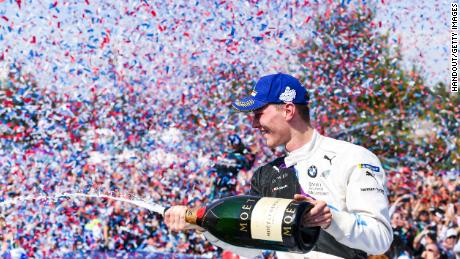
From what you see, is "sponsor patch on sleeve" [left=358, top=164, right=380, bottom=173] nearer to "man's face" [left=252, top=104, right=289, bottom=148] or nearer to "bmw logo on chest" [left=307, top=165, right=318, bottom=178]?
"bmw logo on chest" [left=307, top=165, right=318, bottom=178]

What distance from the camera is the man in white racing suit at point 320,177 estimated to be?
2.87m

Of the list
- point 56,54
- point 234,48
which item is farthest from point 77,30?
point 234,48

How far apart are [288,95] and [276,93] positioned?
56 mm

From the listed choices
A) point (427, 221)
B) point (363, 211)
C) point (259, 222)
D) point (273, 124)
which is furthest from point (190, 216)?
point (427, 221)

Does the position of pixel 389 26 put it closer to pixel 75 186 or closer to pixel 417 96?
pixel 417 96

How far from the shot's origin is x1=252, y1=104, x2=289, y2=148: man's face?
10.7 feet

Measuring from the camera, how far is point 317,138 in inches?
131

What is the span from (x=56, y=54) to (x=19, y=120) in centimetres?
136

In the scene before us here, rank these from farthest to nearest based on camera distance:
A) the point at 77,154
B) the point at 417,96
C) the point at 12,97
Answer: the point at 417,96 → the point at 12,97 → the point at 77,154

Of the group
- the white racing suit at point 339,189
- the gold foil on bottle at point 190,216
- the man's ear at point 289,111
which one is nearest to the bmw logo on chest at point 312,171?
the white racing suit at point 339,189

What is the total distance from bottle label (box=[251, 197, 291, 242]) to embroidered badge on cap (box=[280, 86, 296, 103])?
633mm

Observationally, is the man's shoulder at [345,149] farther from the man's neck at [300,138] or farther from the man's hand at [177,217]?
the man's hand at [177,217]

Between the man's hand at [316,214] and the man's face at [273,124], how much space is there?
0.69 metres

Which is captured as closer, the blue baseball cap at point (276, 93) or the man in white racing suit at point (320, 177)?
the man in white racing suit at point (320, 177)
